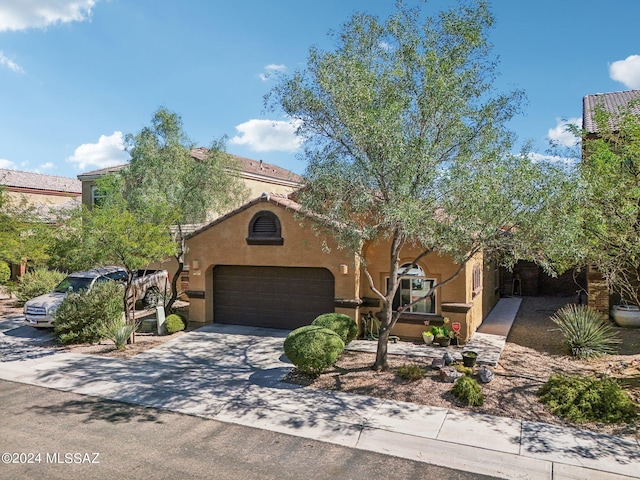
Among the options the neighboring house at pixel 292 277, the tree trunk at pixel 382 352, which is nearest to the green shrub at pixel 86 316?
the neighboring house at pixel 292 277

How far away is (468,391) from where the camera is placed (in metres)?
9.12

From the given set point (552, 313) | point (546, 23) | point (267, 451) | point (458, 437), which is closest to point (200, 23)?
point (546, 23)

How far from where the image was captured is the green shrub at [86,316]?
14.2 meters

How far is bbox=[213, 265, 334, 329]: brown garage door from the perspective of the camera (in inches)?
589

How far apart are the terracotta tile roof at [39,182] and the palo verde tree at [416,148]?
32.3m

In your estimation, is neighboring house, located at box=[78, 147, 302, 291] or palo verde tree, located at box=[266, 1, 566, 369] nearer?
palo verde tree, located at box=[266, 1, 566, 369]

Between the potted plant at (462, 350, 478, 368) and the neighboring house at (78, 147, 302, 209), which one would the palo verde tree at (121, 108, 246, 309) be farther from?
the potted plant at (462, 350, 478, 368)

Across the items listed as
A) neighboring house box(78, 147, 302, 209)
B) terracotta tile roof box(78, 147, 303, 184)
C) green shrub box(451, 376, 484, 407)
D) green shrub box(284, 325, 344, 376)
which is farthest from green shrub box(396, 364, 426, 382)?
terracotta tile roof box(78, 147, 303, 184)

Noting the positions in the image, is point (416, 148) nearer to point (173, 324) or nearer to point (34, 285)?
point (173, 324)

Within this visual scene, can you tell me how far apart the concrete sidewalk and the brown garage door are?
71.1 inches

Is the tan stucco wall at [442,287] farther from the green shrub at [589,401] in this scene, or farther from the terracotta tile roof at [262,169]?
the terracotta tile roof at [262,169]

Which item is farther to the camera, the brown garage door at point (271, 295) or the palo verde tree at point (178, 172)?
the palo verde tree at point (178, 172)

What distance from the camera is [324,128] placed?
10719 millimetres

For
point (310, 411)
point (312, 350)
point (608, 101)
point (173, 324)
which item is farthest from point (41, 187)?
point (608, 101)
